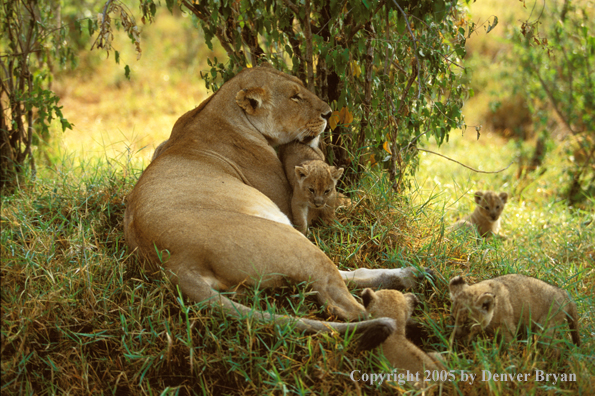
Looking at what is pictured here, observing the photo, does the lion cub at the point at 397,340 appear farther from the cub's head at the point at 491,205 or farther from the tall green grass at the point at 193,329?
the cub's head at the point at 491,205

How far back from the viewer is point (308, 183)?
397cm

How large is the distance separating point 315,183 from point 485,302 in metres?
1.55

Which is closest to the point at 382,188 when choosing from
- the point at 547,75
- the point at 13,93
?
the point at 13,93

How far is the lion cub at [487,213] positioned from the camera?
5543 mm

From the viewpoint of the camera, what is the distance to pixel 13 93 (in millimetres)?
5418

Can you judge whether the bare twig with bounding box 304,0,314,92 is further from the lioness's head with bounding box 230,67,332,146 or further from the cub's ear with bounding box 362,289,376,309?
the cub's ear with bounding box 362,289,376,309

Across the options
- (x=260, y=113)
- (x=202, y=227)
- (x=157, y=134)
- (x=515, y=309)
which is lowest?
(x=157, y=134)

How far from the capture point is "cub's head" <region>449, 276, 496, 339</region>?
2900 millimetres

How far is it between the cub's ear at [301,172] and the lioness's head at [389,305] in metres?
1.18

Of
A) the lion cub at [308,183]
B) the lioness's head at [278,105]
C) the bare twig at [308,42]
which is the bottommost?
the lion cub at [308,183]

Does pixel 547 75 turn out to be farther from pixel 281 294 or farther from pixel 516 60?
pixel 281 294

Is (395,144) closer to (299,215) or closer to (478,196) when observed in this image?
(299,215)

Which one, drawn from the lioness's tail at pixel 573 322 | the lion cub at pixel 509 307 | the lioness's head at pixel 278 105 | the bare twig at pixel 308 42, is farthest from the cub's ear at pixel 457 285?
the bare twig at pixel 308 42

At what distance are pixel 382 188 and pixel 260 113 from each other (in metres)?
1.20
